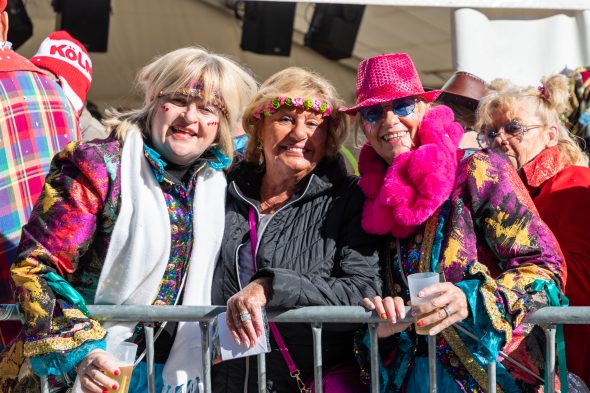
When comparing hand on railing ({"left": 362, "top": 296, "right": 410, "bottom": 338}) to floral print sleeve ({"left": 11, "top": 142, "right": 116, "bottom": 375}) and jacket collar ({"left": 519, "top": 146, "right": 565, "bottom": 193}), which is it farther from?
jacket collar ({"left": 519, "top": 146, "right": 565, "bottom": 193})

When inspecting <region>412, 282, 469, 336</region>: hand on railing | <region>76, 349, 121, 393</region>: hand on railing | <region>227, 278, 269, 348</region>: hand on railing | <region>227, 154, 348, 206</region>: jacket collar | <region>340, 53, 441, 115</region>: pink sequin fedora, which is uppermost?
<region>340, 53, 441, 115</region>: pink sequin fedora

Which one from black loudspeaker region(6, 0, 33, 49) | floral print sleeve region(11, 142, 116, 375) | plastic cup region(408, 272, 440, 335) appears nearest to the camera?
plastic cup region(408, 272, 440, 335)

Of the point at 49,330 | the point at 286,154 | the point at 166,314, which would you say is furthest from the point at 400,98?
the point at 49,330

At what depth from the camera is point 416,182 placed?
2.69m

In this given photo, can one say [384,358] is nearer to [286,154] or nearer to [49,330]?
[286,154]

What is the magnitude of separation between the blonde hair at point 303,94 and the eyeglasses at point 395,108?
0.20 metres

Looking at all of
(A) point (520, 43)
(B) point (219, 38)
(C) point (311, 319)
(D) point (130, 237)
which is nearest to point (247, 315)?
(C) point (311, 319)

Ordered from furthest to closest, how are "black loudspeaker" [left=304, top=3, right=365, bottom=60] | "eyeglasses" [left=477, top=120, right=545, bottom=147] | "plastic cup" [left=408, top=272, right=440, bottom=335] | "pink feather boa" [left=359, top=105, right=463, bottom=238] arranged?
"black loudspeaker" [left=304, top=3, right=365, bottom=60]
"eyeglasses" [left=477, top=120, right=545, bottom=147]
"pink feather boa" [left=359, top=105, right=463, bottom=238]
"plastic cup" [left=408, top=272, right=440, bottom=335]

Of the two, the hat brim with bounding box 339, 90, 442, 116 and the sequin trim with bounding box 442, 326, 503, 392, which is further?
the hat brim with bounding box 339, 90, 442, 116

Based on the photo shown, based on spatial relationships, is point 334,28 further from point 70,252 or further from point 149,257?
point 70,252

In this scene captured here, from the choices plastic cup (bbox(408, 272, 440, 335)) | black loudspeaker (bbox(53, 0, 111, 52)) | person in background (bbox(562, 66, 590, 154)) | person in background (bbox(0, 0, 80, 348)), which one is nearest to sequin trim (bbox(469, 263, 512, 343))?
plastic cup (bbox(408, 272, 440, 335))

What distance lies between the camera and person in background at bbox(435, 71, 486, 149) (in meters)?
4.27

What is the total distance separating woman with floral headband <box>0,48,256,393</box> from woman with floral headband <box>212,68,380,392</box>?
11 centimetres

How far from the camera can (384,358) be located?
2.75 m
